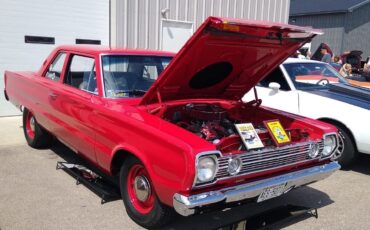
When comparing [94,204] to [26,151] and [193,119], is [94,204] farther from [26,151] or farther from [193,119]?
[26,151]

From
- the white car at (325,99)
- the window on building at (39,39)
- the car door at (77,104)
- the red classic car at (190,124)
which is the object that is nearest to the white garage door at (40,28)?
the window on building at (39,39)

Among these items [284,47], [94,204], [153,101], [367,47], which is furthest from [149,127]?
[367,47]

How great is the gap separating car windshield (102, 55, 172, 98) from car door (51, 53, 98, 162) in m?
0.18

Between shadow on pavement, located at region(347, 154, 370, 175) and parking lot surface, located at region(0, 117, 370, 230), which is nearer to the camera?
parking lot surface, located at region(0, 117, 370, 230)

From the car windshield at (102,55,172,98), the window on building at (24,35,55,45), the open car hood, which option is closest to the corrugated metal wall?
the window on building at (24,35,55,45)

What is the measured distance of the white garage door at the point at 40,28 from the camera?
26.0 ft

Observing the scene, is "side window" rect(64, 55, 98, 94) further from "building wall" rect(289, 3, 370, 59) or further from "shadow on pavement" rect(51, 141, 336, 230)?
"building wall" rect(289, 3, 370, 59)

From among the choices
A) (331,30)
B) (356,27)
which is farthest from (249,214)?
(331,30)

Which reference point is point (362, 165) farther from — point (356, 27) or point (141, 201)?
point (356, 27)

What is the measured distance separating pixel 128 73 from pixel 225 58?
1.08 m

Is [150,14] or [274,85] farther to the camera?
[150,14]

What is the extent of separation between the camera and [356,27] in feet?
92.9

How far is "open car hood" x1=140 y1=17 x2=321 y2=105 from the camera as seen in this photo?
11.0ft

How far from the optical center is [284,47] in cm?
408
